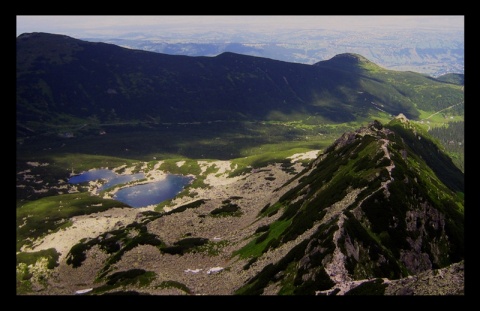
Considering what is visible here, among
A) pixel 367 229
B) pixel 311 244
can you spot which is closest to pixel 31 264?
pixel 311 244

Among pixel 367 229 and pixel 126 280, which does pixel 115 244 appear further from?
pixel 367 229

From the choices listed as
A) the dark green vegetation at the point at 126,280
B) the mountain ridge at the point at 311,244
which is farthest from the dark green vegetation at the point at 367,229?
the dark green vegetation at the point at 126,280

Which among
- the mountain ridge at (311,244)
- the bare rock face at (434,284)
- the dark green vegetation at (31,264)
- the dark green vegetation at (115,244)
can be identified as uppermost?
the bare rock face at (434,284)

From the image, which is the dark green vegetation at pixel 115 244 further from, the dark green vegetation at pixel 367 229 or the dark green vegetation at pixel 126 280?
the dark green vegetation at pixel 367 229

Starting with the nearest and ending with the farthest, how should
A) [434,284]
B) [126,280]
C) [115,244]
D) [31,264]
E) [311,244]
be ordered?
[434,284]
[311,244]
[126,280]
[31,264]
[115,244]

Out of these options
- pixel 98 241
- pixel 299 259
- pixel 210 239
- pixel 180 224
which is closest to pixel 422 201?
pixel 299 259

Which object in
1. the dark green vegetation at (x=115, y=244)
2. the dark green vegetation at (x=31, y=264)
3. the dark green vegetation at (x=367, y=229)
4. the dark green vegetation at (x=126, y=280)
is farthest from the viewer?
the dark green vegetation at (x=115, y=244)

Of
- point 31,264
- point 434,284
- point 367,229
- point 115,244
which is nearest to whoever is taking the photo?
point 434,284

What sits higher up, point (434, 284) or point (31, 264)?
point (434, 284)

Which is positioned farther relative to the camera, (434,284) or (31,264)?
(31,264)
